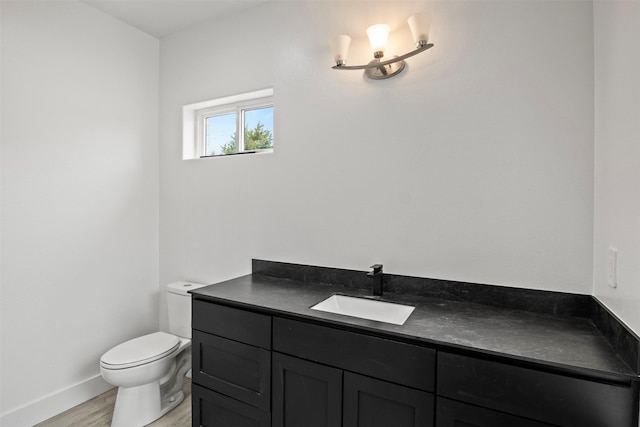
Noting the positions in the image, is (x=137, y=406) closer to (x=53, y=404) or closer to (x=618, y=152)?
(x=53, y=404)

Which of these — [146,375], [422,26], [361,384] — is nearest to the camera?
[361,384]

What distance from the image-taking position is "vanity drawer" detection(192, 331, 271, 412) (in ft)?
4.82

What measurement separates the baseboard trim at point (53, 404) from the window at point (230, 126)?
1749mm

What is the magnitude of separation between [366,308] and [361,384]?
1.45 ft

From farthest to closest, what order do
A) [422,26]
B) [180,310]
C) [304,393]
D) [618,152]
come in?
[180,310]
[422,26]
[304,393]
[618,152]

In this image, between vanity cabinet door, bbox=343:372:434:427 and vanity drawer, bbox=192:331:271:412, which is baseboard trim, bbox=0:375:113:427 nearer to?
vanity drawer, bbox=192:331:271:412

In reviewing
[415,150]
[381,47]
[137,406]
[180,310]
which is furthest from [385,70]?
[137,406]

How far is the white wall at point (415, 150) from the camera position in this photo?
141 cm

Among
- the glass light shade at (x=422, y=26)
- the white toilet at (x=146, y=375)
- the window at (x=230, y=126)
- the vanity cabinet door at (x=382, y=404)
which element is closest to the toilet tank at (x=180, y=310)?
the white toilet at (x=146, y=375)

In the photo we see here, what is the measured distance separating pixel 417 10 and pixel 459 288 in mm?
1435

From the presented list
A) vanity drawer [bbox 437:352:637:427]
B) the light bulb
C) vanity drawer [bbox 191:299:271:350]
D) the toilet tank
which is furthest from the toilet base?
the light bulb

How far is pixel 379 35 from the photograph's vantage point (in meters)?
1.66

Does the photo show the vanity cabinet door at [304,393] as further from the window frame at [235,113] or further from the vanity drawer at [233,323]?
the window frame at [235,113]

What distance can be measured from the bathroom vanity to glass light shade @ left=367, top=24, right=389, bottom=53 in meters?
1.24
